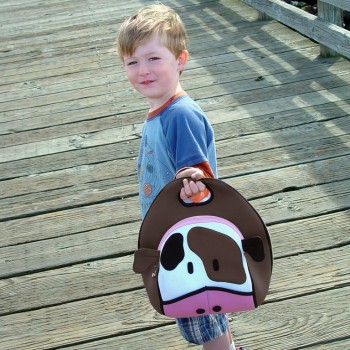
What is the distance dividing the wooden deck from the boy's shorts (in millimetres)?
404

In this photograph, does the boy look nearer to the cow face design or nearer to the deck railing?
the cow face design

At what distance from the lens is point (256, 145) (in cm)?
415

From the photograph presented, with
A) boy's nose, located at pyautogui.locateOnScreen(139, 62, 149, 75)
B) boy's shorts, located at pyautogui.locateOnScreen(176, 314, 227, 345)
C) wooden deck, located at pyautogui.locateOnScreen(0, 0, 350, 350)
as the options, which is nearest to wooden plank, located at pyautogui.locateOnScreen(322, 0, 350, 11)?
wooden deck, located at pyautogui.locateOnScreen(0, 0, 350, 350)

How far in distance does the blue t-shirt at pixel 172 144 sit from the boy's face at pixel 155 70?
0.04 metres

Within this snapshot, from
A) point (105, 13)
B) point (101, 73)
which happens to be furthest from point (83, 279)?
point (105, 13)

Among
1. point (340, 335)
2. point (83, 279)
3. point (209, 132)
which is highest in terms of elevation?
point (209, 132)

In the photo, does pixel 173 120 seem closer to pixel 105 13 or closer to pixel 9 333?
pixel 9 333

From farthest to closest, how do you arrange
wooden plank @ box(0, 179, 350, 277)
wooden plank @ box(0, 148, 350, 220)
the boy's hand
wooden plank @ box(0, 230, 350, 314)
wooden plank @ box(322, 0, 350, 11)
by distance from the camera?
wooden plank @ box(322, 0, 350, 11), wooden plank @ box(0, 148, 350, 220), wooden plank @ box(0, 179, 350, 277), wooden plank @ box(0, 230, 350, 314), the boy's hand

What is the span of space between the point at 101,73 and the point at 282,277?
3282 mm

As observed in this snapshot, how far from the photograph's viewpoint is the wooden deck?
2.73 metres

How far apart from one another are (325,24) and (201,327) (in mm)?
3551

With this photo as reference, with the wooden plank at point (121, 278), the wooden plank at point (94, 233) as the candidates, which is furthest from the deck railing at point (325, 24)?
the wooden plank at point (121, 278)

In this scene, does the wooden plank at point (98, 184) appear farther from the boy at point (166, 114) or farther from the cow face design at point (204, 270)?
the cow face design at point (204, 270)

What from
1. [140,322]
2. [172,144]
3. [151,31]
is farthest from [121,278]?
[151,31]
